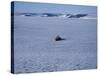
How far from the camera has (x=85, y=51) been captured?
104 inches

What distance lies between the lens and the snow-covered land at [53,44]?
2.33 m

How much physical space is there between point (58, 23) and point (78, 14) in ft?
0.86

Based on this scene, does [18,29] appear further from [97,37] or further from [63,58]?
[97,37]

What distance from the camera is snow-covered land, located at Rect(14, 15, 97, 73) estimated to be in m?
2.33

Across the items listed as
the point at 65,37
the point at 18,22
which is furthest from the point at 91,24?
the point at 18,22

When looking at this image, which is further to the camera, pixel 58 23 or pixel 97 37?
pixel 97 37

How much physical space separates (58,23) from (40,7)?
0.26m

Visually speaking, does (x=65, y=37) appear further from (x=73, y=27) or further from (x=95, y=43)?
(x=95, y=43)

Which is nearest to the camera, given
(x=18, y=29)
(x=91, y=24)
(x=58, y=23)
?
(x=18, y=29)

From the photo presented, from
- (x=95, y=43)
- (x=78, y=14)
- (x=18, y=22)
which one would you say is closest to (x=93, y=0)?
(x=78, y=14)

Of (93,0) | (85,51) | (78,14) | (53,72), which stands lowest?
(53,72)

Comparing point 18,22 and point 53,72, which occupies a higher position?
point 18,22

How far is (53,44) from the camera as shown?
247 centimetres

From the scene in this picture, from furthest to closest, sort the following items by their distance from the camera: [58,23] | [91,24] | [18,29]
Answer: [91,24]
[58,23]
[18,29]
